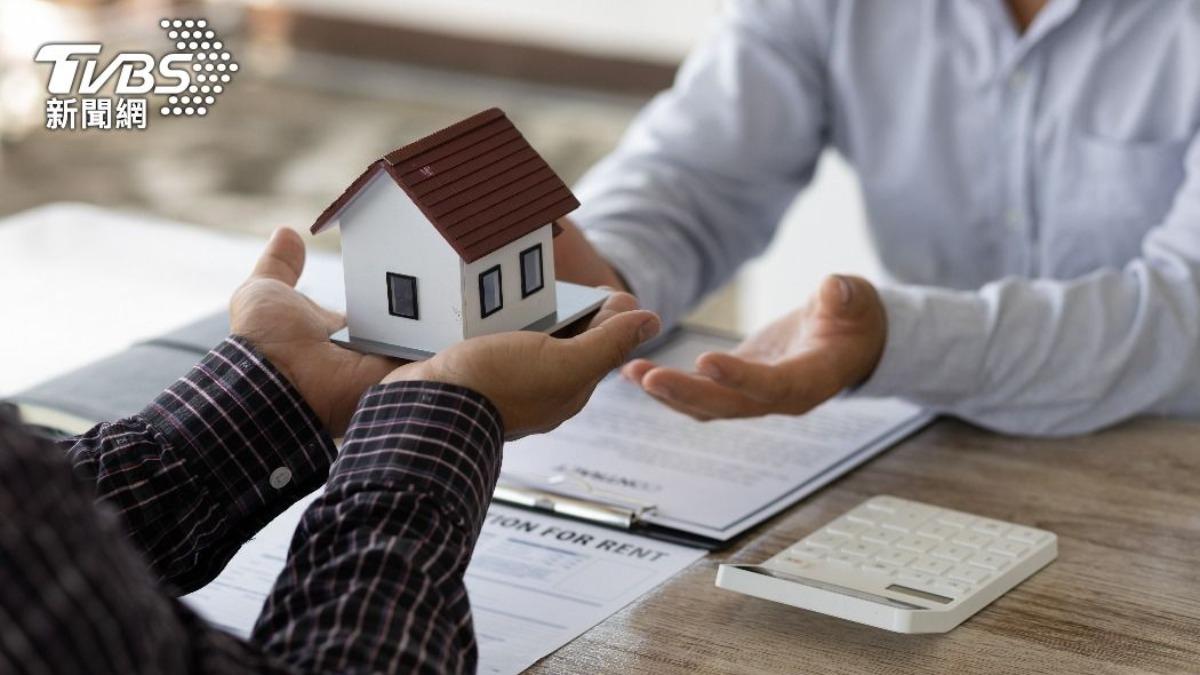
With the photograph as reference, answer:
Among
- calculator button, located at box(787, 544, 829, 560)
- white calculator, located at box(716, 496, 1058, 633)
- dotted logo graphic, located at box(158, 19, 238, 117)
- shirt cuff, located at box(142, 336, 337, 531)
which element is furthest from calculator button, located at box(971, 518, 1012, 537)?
dotted logo graphic, located at box(158, 19, 238, 117)

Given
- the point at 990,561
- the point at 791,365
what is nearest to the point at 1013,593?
the point at 990,561

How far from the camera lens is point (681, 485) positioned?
102cm

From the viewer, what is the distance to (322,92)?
4.76m

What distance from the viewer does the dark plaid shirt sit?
48 cm

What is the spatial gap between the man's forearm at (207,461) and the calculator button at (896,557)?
0.34 m

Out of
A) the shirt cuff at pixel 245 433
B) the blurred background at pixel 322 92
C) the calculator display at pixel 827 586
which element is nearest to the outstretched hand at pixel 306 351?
the shirt cuff at pixel 245 433

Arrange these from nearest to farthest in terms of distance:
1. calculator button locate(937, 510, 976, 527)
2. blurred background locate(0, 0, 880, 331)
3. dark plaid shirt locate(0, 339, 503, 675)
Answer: dark plaid shirt locate(0, 339, 503, 675) → calculator button locate(937, 510, 976, 527) → blurred background locate(0, 0, 880, 331)

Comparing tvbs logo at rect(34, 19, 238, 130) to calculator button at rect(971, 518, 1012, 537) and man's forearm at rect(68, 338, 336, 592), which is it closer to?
man's forearm at rect(68, 338, 336, 592)

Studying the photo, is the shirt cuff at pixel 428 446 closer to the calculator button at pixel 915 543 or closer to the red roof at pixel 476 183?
the red roof at pixel 476 183

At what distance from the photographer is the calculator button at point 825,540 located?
909 millimetres

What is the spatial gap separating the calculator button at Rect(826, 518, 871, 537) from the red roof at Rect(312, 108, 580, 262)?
0.88 ft

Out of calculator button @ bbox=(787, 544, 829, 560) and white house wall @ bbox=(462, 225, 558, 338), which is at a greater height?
white house wall @ bbox=(462, 225, 558, 338)

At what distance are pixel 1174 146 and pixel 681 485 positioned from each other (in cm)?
63

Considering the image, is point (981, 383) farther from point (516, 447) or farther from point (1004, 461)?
point (516, 447)
